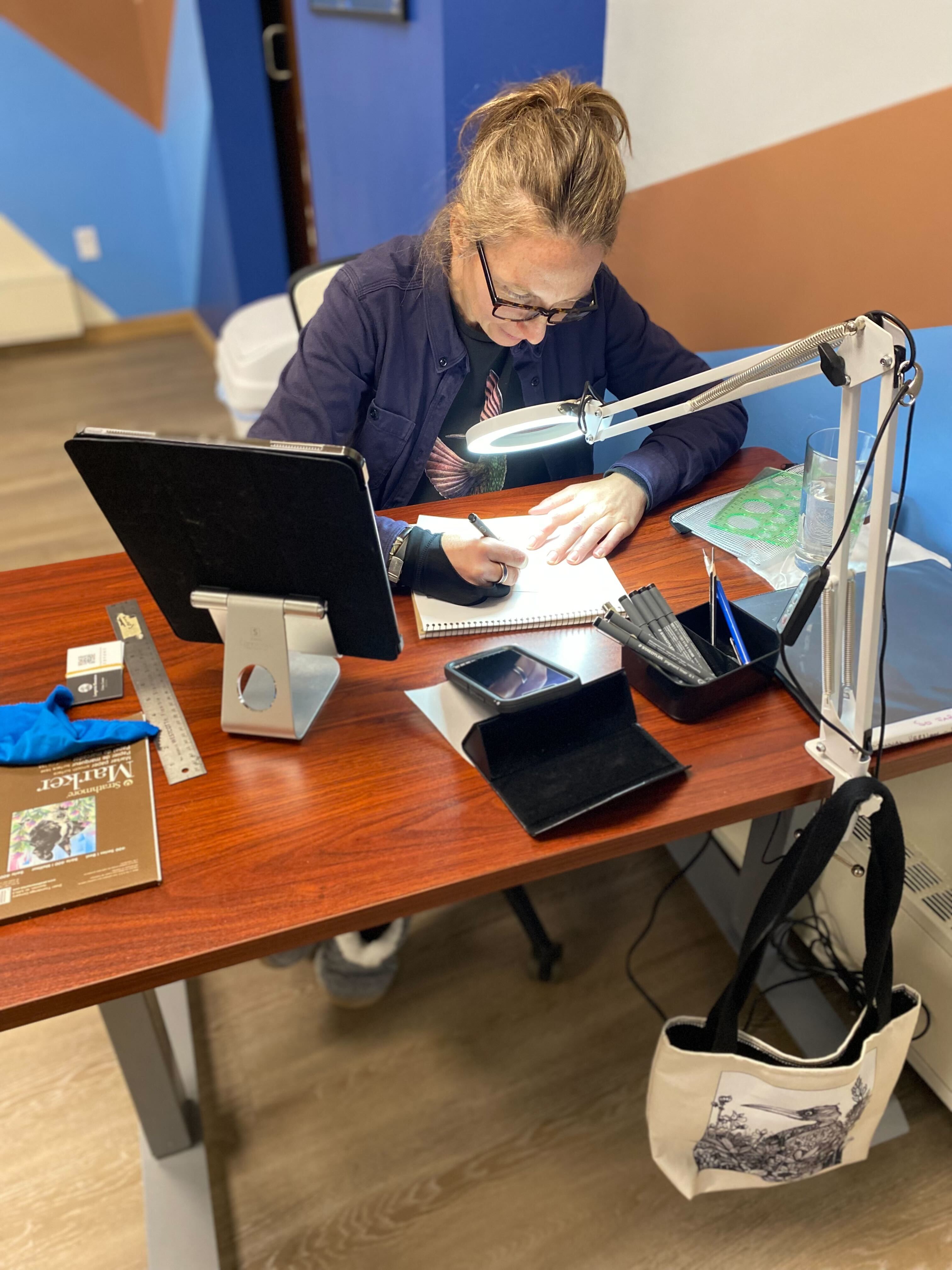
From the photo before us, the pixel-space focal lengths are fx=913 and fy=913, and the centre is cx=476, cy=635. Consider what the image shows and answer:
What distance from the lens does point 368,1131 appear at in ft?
→ 4.73

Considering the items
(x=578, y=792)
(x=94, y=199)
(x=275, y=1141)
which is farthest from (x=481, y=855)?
(x=94, y=199)

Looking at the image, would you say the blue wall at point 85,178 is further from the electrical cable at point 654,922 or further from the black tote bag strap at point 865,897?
the black tote bag strap at point 865,897

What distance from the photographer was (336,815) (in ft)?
2.97

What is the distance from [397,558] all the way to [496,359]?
19.2 inches

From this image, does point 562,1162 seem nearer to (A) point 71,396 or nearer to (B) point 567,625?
(B) point 567,625

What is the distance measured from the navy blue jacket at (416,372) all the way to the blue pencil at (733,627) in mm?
357

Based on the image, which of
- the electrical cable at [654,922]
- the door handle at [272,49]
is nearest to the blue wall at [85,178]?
the door handle at [272,49]

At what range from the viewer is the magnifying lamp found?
78cm

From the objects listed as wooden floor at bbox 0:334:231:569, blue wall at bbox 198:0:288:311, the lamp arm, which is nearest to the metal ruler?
the lamp arm

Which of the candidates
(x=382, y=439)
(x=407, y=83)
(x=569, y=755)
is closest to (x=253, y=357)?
(x=407, y=83)

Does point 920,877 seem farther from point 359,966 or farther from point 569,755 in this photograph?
point 359,966

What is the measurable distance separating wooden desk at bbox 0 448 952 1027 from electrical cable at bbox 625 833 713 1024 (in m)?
0.79

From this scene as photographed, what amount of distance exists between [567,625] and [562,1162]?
0.86 metres

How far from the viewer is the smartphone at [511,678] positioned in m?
0.96
